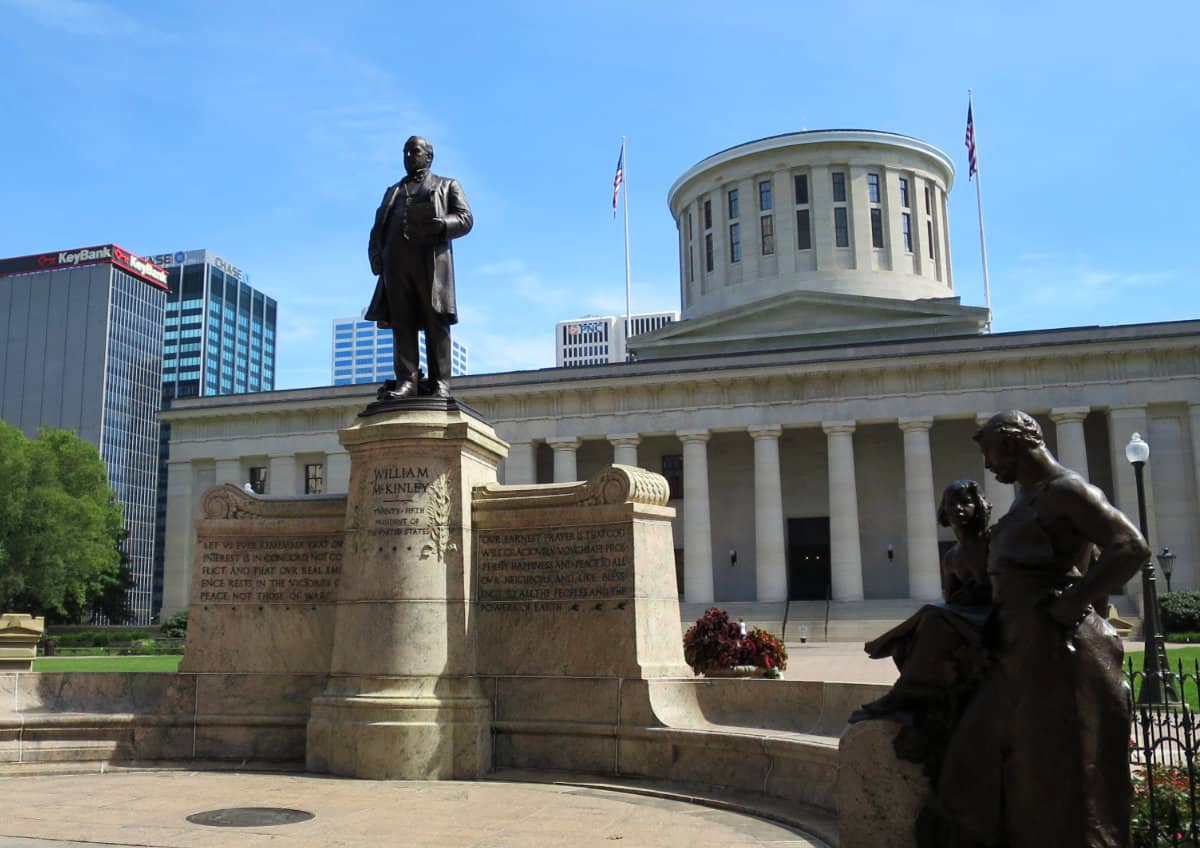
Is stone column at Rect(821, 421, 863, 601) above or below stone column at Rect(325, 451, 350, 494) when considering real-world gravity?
below

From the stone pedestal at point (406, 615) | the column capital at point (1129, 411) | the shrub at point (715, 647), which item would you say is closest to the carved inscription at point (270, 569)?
the stone pedestal at point (406, 615)

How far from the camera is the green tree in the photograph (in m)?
71.1

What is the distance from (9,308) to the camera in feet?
478

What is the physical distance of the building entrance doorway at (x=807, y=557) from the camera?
59.4 metres

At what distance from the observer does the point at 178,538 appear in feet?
211

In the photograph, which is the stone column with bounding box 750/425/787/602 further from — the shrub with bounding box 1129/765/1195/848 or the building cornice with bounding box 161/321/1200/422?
the shrub with bounding box 1129/765/1195/848

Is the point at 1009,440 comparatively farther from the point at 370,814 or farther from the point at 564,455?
the point at 564,455

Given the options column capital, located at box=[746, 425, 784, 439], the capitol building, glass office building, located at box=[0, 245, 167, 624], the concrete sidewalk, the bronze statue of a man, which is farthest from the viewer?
glass office building, located at box=[0, 245, 167, 624]

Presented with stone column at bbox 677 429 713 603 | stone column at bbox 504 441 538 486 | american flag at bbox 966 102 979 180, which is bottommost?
stone column at bbox 677 429 713 603

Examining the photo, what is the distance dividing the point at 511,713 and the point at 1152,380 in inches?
1944

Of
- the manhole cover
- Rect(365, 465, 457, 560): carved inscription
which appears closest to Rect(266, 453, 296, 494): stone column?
Rect(365, 465, 457, 560): carved inscription

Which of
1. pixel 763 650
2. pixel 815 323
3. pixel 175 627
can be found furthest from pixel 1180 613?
pixel 175 627

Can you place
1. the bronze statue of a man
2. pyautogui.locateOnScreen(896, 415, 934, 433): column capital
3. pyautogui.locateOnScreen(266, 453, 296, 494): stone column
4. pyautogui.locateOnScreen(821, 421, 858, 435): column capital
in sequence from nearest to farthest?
the bronze statue of a man
pyautogui.locateOnScreen(896, 415, 934, 433): column capital
pyautogui.locateOnScreen(821, 421, 858, 435): column capital
pyautogui.locateOnScreen(266, 453, 296, 494): stone column

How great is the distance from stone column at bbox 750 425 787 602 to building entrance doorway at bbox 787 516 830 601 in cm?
378
